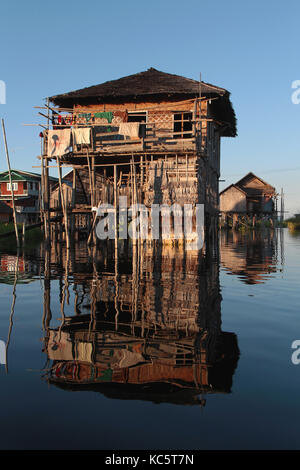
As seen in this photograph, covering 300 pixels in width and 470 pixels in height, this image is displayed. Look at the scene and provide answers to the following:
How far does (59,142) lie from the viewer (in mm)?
18094

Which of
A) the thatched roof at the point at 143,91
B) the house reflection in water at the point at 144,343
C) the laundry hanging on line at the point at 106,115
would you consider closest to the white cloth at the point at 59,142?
the laundry hanging on line at the point at 106,115

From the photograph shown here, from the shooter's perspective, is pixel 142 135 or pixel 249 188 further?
pixel 249 188

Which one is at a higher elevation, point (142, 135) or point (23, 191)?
point (142, 135)

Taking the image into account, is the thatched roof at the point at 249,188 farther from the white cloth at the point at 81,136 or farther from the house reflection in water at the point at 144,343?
the house reflection in water at the point at 144,343

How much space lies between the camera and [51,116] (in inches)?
741

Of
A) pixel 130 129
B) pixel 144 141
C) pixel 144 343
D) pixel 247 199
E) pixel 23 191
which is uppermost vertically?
pixel 130 129

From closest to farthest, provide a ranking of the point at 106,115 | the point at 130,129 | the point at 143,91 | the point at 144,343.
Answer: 1. the point at 144,343
2. the point at 130,129
3. the point at 143,91
4. the point at 106,115

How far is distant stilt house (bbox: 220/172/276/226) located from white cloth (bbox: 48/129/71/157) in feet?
93.8

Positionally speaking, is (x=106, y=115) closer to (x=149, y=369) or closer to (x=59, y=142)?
(x=59, y=142)

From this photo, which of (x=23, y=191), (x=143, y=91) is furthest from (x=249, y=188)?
(x=143, y=91)

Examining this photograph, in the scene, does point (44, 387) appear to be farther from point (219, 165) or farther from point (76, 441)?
point (219, 165)

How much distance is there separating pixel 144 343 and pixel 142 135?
1471 centimetres
